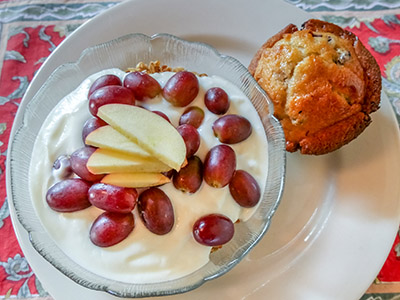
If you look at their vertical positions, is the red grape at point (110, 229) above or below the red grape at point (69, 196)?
below

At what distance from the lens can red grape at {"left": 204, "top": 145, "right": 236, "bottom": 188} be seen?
44.0 inches

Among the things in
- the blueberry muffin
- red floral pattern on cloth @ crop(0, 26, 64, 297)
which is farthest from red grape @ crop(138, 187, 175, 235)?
red floral pattern on cloth @ crop(0, 26, 64, 297)

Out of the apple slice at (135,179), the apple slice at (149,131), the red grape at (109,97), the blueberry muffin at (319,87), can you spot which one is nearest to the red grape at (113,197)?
the apple slice at (135,179)

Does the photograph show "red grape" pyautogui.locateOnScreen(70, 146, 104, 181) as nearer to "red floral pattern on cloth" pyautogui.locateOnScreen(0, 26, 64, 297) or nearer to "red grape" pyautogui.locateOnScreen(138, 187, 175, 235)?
"red grape" pyautogui.locateOnScreen(138, 187, 175, 235)

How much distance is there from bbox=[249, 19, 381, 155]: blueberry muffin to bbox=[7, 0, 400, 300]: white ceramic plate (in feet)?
0.33

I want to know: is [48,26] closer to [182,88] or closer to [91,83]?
[91,83]

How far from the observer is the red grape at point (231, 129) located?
1.18 meters

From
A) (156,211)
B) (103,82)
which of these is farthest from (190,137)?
(103,82)

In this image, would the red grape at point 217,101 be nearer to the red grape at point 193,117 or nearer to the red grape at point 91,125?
the red grape at point 193,117

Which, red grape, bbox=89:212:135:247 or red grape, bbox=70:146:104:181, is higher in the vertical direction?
red grape, bbox=70:146:104:181

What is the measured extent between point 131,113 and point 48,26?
2.76 feet

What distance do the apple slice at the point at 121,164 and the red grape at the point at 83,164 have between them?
0.03 m

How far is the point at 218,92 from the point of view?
1.23 meters

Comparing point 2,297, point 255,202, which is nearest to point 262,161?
point 255,202
